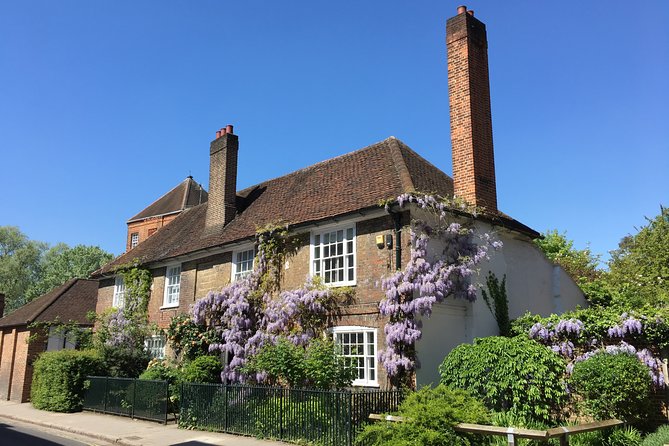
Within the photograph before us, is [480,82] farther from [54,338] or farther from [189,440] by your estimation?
[54,338]

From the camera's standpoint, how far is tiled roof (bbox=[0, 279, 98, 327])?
2657 cm

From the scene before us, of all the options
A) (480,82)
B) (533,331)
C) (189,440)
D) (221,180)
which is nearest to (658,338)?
(533,331)

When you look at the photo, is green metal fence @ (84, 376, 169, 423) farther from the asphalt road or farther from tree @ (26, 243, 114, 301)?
tree @ (26, 243, 114, 301)

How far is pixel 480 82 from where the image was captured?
16406 millimetres

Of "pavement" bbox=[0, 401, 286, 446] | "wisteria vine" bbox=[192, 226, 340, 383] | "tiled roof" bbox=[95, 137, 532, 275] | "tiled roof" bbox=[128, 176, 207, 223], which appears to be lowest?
"pavement" bbox=[0, 401, 286, 446]

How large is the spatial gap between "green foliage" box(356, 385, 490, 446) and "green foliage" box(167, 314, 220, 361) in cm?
1030

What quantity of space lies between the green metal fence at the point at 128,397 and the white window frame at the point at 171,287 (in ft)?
12.5

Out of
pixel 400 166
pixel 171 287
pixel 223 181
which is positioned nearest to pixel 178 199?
pixel 171 287

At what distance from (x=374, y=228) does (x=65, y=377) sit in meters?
13.4

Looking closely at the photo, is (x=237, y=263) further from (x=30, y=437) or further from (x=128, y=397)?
(x=30, y=437)

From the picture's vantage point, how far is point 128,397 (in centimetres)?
1775

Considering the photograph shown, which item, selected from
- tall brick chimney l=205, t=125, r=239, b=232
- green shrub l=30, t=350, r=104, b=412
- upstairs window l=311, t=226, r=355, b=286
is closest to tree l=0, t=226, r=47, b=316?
green shrub l=30, t=350, r=104, b=412

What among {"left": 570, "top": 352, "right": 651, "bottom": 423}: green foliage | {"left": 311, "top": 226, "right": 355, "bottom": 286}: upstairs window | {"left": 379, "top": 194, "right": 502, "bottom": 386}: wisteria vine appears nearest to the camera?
{"left": 570, "top": 352, "right": 651, "bottom": 423}: green foliage

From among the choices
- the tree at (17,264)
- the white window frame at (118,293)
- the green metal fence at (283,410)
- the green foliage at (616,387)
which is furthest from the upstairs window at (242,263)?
the tree at (17,264)
